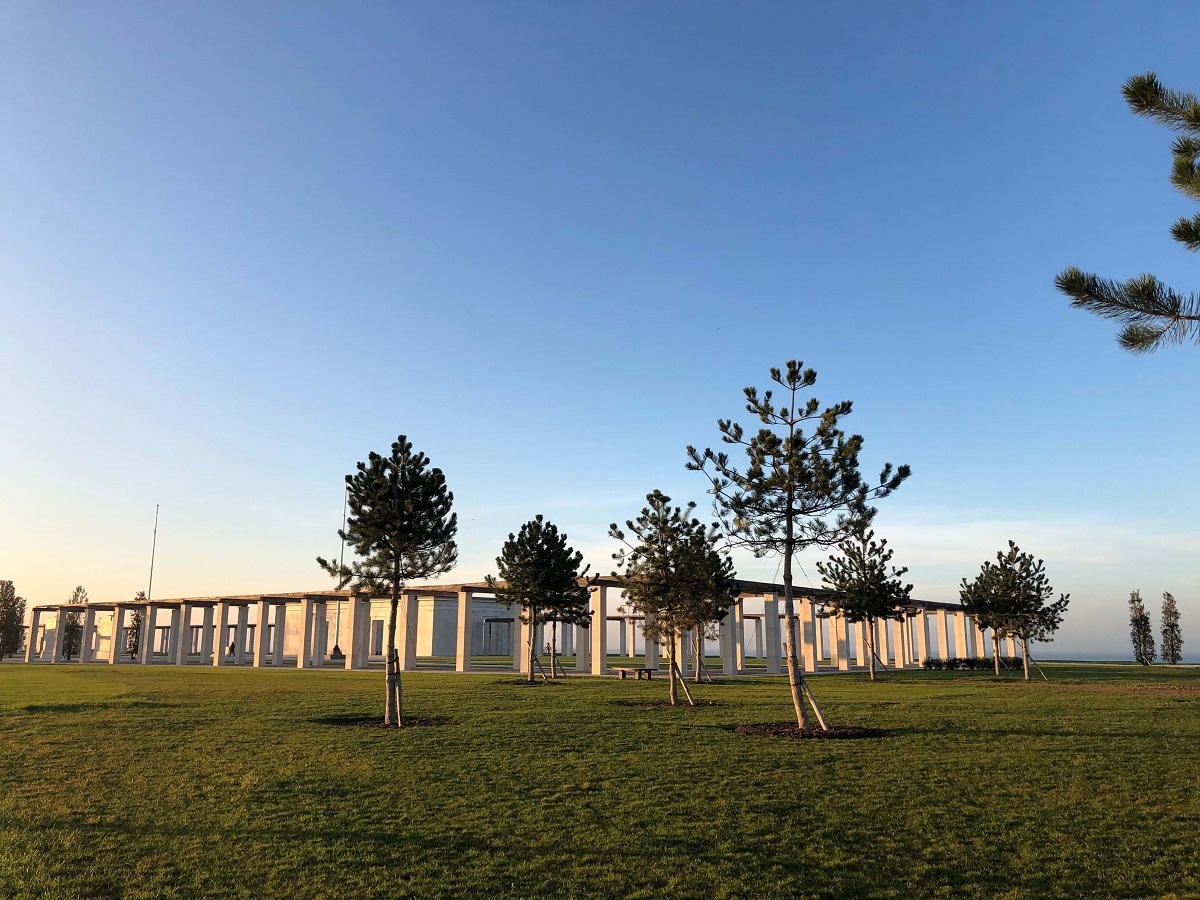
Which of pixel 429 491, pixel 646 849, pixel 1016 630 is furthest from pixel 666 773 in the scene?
pixel 1016 630

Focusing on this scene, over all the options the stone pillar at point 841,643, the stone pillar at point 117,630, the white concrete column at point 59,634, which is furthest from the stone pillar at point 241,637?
the stone pillar at point 841,643

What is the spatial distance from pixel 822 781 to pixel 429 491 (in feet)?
38.6

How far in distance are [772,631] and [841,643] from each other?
27.9 feet

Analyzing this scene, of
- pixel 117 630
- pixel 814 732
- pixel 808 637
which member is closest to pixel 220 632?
pixel 117 630

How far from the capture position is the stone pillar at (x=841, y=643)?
47031mm

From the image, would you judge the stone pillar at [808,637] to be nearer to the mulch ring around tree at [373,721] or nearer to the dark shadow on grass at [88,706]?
the mulch ring around tree at [373,721]

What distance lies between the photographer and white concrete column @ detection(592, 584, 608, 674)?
124ft

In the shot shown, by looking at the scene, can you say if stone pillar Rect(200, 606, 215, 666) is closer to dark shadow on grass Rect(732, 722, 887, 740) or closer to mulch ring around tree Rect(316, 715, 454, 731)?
mulch ring around tree Rect(316, 715, 454, 731)

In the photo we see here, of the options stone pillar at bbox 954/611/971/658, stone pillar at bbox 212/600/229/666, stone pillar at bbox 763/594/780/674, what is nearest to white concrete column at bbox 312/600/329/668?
stone pillar at bbox 212/600/229/666

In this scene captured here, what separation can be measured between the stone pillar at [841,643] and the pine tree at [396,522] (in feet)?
109

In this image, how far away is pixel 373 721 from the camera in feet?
58.2

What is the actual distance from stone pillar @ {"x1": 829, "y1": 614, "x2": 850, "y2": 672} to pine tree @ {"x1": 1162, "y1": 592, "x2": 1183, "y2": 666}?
30.0 metres

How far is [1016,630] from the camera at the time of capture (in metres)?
37.5

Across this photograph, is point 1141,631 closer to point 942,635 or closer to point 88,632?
point 942,635
